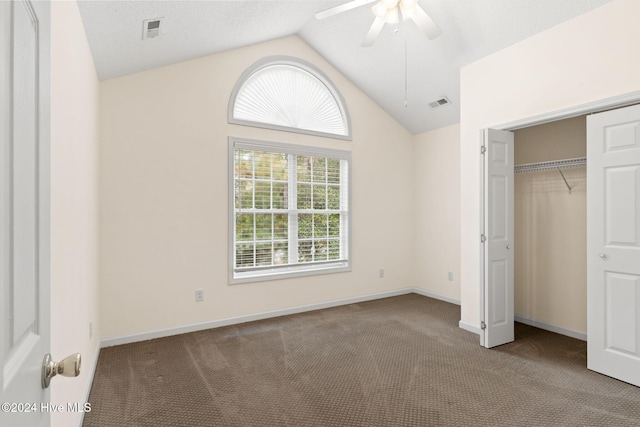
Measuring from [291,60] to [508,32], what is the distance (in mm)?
2462

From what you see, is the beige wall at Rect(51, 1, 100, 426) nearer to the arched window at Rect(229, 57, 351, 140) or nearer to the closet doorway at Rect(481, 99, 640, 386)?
the arched window at Rect(229, 57, 351, 140)

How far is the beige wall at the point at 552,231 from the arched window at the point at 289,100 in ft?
7.60

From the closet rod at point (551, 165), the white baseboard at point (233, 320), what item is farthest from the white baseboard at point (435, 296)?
the closet rod at point (551, 165)

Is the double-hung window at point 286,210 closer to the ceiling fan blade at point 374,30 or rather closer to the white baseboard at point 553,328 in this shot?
the ceiling fan blade at point 374,30

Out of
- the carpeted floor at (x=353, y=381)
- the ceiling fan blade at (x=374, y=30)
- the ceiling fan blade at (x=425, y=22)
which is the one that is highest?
the ceiling fan blade at (x=374, y=30)

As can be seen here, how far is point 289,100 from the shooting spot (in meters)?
4.48

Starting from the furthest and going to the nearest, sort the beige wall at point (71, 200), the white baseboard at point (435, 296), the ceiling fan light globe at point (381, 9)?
the white baseboard at point (435, 296)
the ceiling fan light globe at point (381, 9)
the beige wall at point (71, 200)

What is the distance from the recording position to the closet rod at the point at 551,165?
3307 millimetres

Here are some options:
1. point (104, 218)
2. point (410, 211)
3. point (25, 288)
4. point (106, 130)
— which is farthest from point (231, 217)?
point (25, 288)

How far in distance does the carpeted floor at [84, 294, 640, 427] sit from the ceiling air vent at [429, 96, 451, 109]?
2761mm

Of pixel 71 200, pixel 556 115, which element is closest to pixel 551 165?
pixel 556 115

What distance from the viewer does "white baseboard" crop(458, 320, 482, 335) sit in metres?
3.66

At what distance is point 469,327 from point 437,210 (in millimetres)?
1918

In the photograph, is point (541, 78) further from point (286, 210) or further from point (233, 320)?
point (233, 320)
